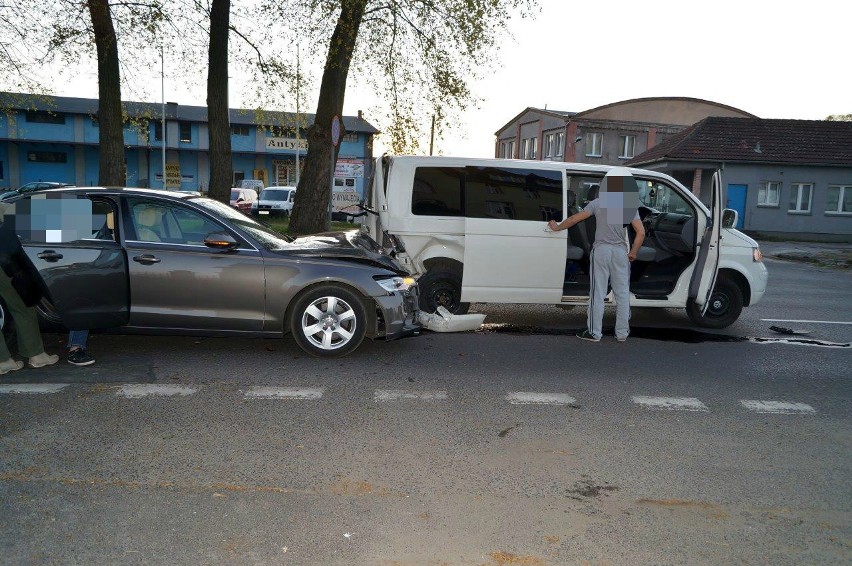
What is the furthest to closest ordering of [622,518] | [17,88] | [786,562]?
[17,88]
[622,518]
[786,562]

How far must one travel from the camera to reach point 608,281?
8.26 meters

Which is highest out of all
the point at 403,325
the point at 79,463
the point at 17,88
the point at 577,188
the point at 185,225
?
the point at 17,88

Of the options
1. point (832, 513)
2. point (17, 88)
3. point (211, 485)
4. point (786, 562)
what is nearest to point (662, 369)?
point (832, 513)

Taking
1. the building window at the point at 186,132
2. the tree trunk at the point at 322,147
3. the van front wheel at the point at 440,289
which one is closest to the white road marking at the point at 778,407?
the van front wheel at the point at 440,289

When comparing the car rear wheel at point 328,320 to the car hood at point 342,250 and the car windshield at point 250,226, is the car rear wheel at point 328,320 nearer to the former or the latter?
the car hood at point 342,250

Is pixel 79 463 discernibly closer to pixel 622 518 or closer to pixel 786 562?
pixel 622 518

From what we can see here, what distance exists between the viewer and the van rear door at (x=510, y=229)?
826 cm

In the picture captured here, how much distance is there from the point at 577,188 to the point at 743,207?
1060 inches

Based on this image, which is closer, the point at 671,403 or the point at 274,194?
the point at 671,403

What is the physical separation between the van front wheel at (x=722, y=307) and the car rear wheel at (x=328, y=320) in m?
4.44

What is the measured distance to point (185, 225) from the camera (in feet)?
22.4

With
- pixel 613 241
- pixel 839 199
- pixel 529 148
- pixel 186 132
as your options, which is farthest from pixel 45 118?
pixel 613 241

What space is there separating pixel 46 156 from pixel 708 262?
185 feet

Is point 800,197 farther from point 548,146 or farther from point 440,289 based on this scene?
point 440,289
